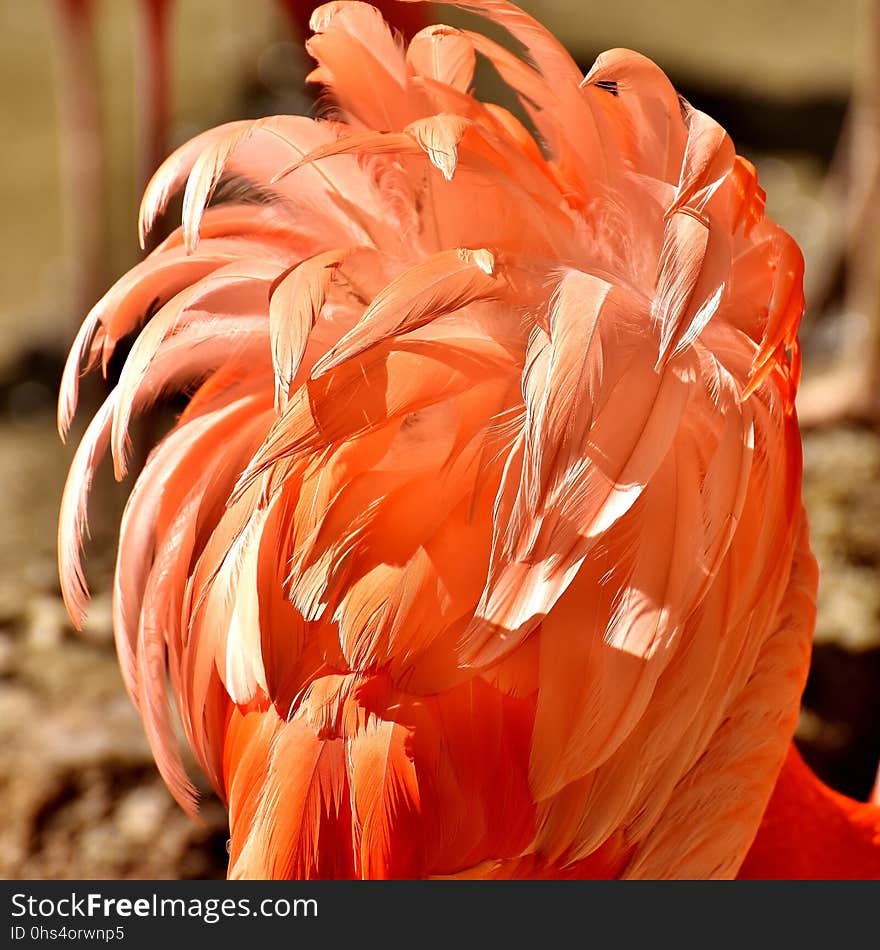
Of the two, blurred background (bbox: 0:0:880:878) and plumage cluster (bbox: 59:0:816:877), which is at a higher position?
plumage cluster (bbox: 59:0:816:877)

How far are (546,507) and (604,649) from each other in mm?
133

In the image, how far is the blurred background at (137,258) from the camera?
1.79 metres

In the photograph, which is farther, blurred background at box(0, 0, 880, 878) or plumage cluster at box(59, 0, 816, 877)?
blurred background at box(0, 0, 880, 878)

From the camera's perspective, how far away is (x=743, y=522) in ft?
3.16

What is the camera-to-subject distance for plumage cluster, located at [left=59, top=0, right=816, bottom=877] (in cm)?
86

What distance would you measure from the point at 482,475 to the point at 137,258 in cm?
241

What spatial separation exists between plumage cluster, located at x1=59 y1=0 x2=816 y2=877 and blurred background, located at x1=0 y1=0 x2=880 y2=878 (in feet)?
0.95

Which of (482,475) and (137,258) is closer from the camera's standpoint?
(482,475)

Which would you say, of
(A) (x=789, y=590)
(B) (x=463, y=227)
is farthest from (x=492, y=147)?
(A) (x=789, y=590)

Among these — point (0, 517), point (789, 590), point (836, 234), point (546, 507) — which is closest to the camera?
point (546, 507)

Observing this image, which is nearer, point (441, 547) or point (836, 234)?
point (441, 547)

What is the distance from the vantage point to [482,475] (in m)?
0.91

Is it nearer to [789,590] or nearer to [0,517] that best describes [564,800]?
[789,590]

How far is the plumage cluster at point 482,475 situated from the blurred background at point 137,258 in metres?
0.29
